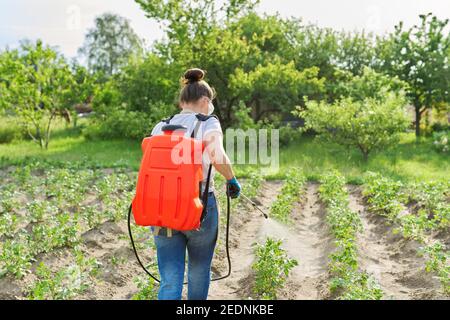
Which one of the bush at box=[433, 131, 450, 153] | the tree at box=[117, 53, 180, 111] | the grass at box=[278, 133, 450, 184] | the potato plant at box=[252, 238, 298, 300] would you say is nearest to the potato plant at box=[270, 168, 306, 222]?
the grass at box=[278, 133, 450, 184]

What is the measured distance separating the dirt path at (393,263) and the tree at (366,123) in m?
5.55

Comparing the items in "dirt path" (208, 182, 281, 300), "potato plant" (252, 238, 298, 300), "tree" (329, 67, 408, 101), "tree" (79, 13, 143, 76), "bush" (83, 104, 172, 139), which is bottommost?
"dirt path" (208, 182, 281, 300)

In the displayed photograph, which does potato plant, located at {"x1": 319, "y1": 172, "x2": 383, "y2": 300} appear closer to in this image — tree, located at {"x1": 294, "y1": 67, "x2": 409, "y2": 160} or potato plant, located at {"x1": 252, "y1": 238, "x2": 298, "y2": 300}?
potato plant, located at {"x1": 252, "y1": 238, "x2": 298, "y2": 300}

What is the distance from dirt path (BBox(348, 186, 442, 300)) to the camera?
5.62 meters

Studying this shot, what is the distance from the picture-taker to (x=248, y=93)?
1789 cm

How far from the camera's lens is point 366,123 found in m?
14.0

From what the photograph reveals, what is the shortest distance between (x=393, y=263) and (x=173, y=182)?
3964 millimetres

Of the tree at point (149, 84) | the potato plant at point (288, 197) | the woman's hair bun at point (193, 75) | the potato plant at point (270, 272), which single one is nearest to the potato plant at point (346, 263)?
the potato plant at point (270, 272)

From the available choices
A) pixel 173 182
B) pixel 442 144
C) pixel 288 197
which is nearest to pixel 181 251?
pixel 173 182

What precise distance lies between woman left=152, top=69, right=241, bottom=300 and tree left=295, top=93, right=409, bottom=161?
10511mm
